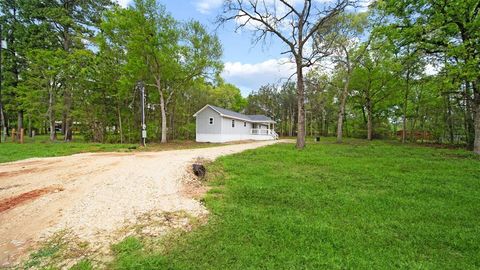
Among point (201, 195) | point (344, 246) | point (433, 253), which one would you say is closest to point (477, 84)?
point (433, 253)

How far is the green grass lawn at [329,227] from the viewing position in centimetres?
261

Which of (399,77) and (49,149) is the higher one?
(399,77)

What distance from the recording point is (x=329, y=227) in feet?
11.1

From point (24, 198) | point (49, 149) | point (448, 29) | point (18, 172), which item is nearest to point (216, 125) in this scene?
point (49, 149)

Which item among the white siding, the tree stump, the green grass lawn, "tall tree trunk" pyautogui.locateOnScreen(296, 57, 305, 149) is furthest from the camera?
the white siding

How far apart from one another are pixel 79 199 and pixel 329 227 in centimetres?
432

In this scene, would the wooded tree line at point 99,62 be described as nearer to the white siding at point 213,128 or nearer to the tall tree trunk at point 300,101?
the white siding at point 213,128

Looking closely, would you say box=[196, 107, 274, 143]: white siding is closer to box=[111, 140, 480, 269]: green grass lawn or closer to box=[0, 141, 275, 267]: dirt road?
box=[0, 141, 275, 267]: dirt road

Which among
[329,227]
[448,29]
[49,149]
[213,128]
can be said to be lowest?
[329,227]

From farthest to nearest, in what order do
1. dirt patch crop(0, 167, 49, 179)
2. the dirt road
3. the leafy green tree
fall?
the leafy green tree, dirt patch crop(0, 167, 49, 179), the dirt road

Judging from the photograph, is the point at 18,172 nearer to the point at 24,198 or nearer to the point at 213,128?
the point at 24,198

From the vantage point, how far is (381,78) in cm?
2442

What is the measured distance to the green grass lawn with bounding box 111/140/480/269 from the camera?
261 centimetres

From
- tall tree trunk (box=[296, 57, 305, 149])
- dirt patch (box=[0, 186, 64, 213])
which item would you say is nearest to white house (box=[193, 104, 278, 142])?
tall tree trunk (box=[296, 57, 305, 149])
